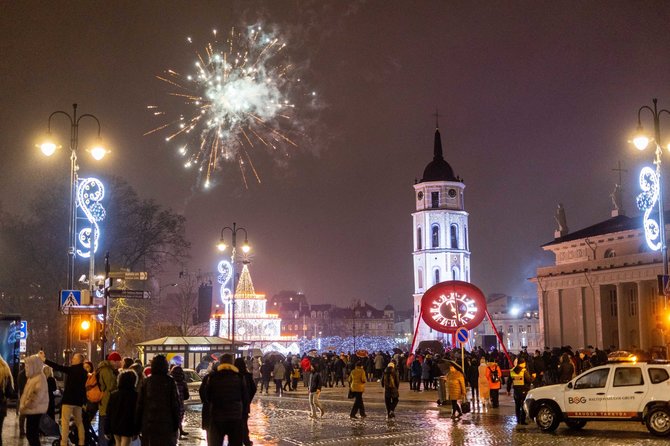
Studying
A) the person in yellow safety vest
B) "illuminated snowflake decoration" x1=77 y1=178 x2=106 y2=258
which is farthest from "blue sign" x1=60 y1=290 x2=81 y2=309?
the person in yellow safety vest

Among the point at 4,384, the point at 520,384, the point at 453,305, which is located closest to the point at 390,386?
the point at 520,384

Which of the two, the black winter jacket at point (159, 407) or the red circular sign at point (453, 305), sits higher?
the red circular sign at point (453, 305)

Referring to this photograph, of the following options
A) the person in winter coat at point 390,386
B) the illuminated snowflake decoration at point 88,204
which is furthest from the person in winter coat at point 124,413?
the illuminated snowflake decoration at point 88,204

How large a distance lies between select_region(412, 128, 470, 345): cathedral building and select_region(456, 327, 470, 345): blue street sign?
85332 millimetres

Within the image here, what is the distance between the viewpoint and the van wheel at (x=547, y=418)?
1912cm

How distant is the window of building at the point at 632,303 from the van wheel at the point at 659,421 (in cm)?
Result: 5038

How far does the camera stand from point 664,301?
23.2 m

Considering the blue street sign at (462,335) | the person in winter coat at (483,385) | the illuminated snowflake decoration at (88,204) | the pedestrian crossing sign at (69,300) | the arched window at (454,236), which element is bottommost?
the person in winter coat at (483,385)

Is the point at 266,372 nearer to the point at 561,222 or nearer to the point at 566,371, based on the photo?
the point at 566,371

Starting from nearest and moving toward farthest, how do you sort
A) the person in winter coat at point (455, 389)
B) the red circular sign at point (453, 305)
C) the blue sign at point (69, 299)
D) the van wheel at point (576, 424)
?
the van wheel at point (576, 424) < the blue sign at point (69, 299) < the person in winter coat at point (455, 389) < the red circular sign at point (453, 305)

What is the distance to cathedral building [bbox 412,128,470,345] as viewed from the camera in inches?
4547

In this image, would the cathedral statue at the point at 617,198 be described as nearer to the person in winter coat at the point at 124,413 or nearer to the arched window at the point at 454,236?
the arched window at the point at 454,236

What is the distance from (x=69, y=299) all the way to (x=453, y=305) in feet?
45.9

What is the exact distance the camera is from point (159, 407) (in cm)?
1070
